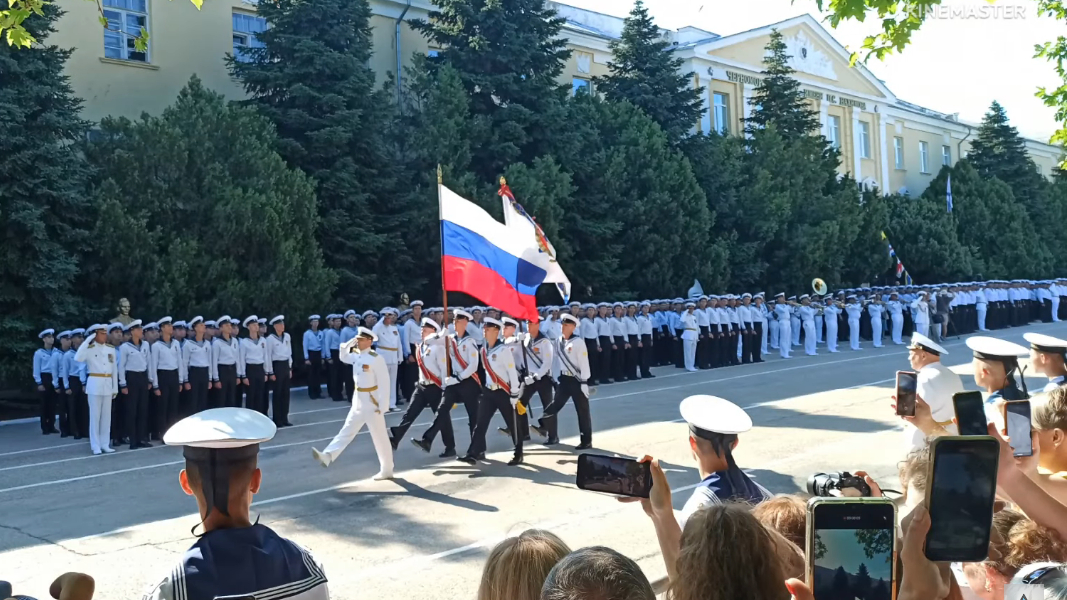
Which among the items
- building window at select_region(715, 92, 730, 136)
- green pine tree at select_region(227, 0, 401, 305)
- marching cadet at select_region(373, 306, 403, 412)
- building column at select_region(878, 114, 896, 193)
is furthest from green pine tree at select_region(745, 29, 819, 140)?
marching cadet at select_region(373, 306, 403, 412)

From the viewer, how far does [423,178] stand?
79.3 ft

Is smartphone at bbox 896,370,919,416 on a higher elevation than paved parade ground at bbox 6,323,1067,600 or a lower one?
higher

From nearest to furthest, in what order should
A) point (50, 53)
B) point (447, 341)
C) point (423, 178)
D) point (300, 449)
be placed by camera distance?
point (447, 341)
point (300, 449)
point (50, 53)
point (423, 178)

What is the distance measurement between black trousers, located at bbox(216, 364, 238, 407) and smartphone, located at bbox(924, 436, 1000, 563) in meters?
14.4

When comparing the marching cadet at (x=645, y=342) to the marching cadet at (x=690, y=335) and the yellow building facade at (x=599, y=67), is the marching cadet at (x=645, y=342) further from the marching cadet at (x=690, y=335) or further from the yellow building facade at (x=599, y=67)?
the yellow building facade at (x=599, y=67)

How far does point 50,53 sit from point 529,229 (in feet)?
36.2

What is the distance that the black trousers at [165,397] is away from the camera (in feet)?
46.6

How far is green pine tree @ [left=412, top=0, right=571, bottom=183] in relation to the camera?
25.1 metres

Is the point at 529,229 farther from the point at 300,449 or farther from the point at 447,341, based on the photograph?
the point at 300,449

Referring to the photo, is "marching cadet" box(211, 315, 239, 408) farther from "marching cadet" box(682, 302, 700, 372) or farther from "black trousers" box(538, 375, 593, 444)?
"marching cadet" box(682, 302, 700, 372)

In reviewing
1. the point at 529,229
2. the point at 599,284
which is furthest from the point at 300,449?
the point at 599,284

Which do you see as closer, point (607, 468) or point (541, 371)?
point (607, 468)

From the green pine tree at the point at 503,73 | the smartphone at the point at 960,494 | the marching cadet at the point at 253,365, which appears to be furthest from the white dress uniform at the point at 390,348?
the smartphone at the point at 960,494

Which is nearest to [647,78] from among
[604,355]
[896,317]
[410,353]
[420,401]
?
[896,317]
